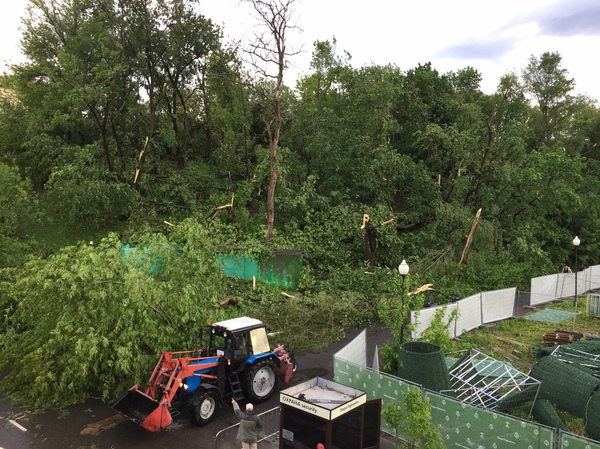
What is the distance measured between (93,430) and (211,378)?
8.45ft

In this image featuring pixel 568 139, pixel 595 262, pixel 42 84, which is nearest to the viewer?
pixel 42 84

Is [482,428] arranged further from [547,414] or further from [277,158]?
[277,158]

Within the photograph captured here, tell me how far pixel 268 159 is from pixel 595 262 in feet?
83.2

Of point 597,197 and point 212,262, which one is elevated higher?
point 597,197

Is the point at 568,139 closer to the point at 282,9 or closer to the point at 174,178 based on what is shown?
the point at 282,9

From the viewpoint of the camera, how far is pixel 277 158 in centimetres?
2322

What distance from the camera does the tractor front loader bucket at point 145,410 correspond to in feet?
27.6

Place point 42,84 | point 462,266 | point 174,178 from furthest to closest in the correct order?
1. point 42,84
2. point 174,178
3. point 462,266

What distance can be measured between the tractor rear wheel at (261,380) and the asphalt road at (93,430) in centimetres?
22

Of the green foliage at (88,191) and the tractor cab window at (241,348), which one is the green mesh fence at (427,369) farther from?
the green foliage at (88,191)

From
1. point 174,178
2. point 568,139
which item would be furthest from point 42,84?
point 568,139

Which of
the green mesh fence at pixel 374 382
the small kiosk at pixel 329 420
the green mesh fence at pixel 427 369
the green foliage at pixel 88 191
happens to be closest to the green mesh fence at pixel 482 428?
the green mesh fence at pixel 374 382

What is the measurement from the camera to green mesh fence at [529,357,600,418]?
989cm

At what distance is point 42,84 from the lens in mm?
27750
